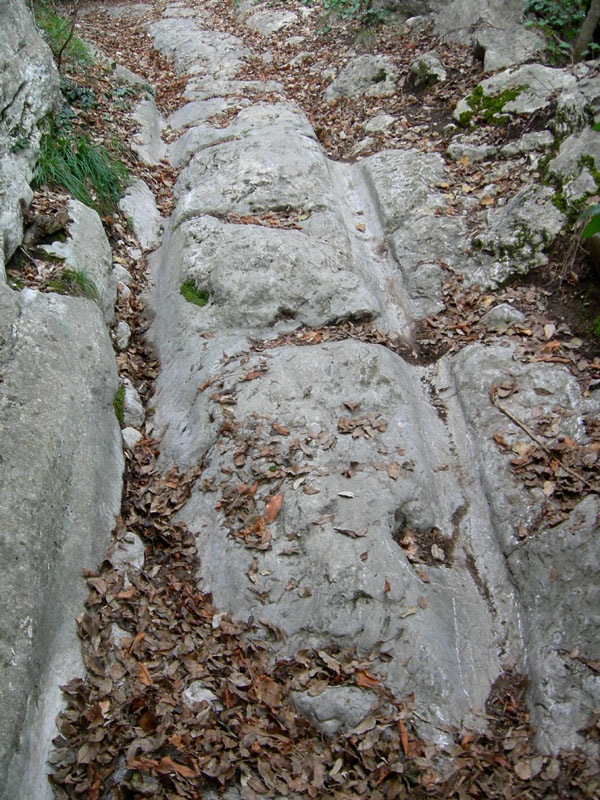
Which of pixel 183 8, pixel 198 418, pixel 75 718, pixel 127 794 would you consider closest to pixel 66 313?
pixel 198 418

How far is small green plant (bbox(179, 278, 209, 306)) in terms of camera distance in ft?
19.5

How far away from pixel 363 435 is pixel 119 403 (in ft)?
7.17

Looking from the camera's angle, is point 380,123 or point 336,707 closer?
point 336,707

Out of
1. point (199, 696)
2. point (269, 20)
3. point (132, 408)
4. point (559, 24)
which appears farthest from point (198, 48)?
point (199, 696)

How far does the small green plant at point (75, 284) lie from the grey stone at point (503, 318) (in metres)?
3.75

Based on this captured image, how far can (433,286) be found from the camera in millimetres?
6148

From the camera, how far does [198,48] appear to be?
454 inches

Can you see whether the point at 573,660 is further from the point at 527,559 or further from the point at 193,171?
the point at 193,171

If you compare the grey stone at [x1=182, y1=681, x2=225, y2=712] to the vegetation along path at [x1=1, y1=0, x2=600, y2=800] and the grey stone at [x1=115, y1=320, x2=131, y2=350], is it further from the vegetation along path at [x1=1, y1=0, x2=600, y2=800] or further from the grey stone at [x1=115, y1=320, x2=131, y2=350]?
the grey stone at [x1=115, y1=320, x2=131, y2=350]

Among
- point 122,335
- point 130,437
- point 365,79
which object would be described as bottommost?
point 130,437

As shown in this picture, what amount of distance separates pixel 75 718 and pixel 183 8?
50.5 feet

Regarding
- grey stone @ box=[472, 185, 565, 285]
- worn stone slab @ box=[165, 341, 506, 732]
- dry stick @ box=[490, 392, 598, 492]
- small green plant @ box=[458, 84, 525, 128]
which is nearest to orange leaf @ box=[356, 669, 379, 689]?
worn stone slab @ box=[165, 341, 506, 732]

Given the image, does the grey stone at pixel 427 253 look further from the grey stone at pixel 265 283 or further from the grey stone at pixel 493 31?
the grey stone at pixel 493 31

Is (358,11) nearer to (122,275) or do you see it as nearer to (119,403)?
(122,275)
